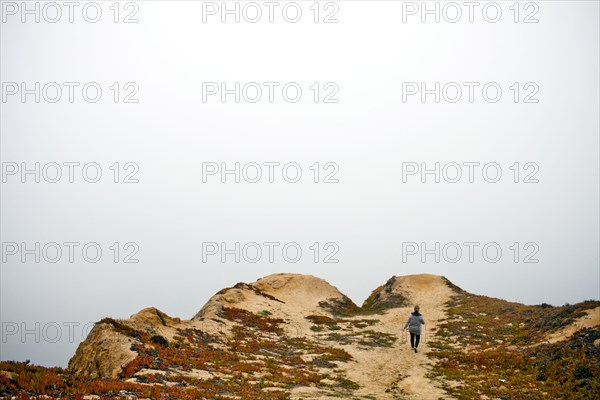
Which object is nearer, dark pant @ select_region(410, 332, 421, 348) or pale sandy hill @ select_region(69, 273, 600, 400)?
pale sandy hill @ select_region(69, 273, 600, 400)

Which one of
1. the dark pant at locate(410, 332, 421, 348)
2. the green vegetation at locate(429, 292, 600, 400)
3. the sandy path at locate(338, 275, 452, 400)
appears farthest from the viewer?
the dark pant at locate(410, 332, 421, 348)

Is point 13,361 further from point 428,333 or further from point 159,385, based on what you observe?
point 428,333

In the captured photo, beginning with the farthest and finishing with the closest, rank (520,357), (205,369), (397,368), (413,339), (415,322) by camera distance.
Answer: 1. (413,339)
2. (415,322)
3. (397,368)
4. (520,357)
5. (205,369)

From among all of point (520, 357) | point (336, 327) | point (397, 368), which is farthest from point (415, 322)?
→ point (336, 327)

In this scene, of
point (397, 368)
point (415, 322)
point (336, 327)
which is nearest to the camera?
point (397, 368)

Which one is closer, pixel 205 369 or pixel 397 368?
pixel 205 369

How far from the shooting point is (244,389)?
1769 cm

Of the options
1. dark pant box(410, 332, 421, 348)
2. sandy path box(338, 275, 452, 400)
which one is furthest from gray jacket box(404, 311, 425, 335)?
sandy path box(338, 275, 452, 400)

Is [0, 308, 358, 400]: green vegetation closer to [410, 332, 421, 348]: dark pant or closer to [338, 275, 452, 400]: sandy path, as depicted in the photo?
[338, 275, 452, 400]: sandy path

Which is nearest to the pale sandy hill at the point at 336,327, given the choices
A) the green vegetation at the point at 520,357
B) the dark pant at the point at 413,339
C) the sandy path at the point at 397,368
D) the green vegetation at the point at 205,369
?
the sandy path at the point at 397,368

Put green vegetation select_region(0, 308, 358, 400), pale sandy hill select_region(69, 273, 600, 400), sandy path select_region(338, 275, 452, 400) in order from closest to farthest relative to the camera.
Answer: green vegetation select_region(0, 308, 358, 400), sandy path select_region(338, 275, 452, 400), pale sandy hill select_region(69, 273, 600, 400)

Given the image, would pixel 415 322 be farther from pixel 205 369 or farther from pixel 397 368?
pixel 205 369

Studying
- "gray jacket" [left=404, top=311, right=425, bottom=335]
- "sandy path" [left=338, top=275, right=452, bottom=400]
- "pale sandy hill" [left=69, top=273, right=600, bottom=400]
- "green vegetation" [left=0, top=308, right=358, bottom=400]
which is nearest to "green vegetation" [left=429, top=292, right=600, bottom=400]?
"sandy path" [left=338, top=275, right=452, bottom=400]

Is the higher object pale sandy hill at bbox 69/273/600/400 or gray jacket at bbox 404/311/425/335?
gray jacket at bbox 404/311/425/335
